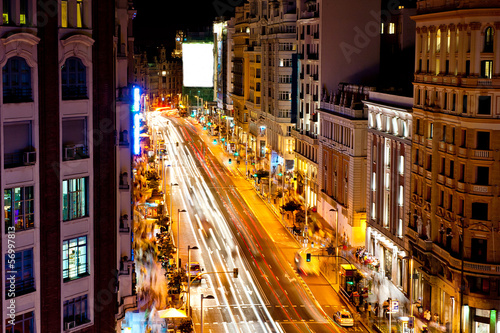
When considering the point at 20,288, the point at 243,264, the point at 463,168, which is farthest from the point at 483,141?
the point at 20,288

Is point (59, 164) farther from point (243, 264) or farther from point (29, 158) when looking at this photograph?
point (243, 264)

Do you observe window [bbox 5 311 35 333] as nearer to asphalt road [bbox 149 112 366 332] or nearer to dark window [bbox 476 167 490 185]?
asphalt road [bbox 149 112 366 332]

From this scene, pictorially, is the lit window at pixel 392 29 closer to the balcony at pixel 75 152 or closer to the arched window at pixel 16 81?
the balcony at pixel 75 152

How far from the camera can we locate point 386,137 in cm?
8662

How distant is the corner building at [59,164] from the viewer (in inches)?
1313

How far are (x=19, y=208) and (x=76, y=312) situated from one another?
18.7 ft

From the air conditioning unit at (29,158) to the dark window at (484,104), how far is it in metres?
43.1

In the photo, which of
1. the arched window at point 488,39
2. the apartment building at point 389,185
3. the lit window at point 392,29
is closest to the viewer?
the arched window at point 488,39

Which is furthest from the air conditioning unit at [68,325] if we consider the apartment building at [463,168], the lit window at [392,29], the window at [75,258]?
the lit window at [392,29]

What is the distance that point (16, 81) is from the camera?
110ft

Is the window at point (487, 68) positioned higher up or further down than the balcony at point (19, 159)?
higher up

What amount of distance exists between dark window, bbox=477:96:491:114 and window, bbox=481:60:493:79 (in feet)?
5.69

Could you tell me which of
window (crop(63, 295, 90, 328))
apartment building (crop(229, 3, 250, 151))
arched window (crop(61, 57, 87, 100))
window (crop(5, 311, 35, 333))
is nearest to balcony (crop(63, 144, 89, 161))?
arched window (crop(61, 57, 87, 100))

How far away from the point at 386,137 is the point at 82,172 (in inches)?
2150
